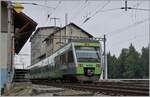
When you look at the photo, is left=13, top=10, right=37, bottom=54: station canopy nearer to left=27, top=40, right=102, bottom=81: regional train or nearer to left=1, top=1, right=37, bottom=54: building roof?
left=1, top=1, right=37, bottom=54: building roof

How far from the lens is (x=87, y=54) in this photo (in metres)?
26.7

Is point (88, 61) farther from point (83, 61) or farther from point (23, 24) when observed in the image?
point (23, 24)

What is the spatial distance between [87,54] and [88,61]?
52 cm

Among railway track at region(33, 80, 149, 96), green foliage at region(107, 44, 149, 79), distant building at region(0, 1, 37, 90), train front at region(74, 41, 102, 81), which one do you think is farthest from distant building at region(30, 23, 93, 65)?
railway track at region(33, 80, 149, 96)

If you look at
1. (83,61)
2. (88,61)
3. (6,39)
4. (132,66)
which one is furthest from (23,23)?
(132,66)

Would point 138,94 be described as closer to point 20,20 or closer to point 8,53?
point 8,53

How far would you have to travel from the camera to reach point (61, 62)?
29.7 metres

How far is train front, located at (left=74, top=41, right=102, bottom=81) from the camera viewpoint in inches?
1029

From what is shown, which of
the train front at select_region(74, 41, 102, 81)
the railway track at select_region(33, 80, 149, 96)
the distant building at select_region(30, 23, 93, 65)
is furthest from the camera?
the distant building at select_region(30, 23, 93, 65)

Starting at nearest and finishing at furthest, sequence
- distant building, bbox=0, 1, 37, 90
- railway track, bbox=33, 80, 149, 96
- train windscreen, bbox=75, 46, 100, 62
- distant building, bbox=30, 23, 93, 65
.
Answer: railway track, bbox=33, 80, 149, 96, distant building, bbox=0, 1, 37, 90, train windscreen, bbox=75, 46, 100, 62, distant building, bbox=30, 23, 93, 65

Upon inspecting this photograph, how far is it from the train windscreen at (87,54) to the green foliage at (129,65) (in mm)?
55695

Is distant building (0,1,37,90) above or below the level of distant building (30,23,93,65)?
below

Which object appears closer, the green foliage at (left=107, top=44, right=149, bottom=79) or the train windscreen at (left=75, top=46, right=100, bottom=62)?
the train windscreen at (left=75, top=46, right=100, bottom=62)

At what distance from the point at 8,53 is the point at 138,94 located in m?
11.7
